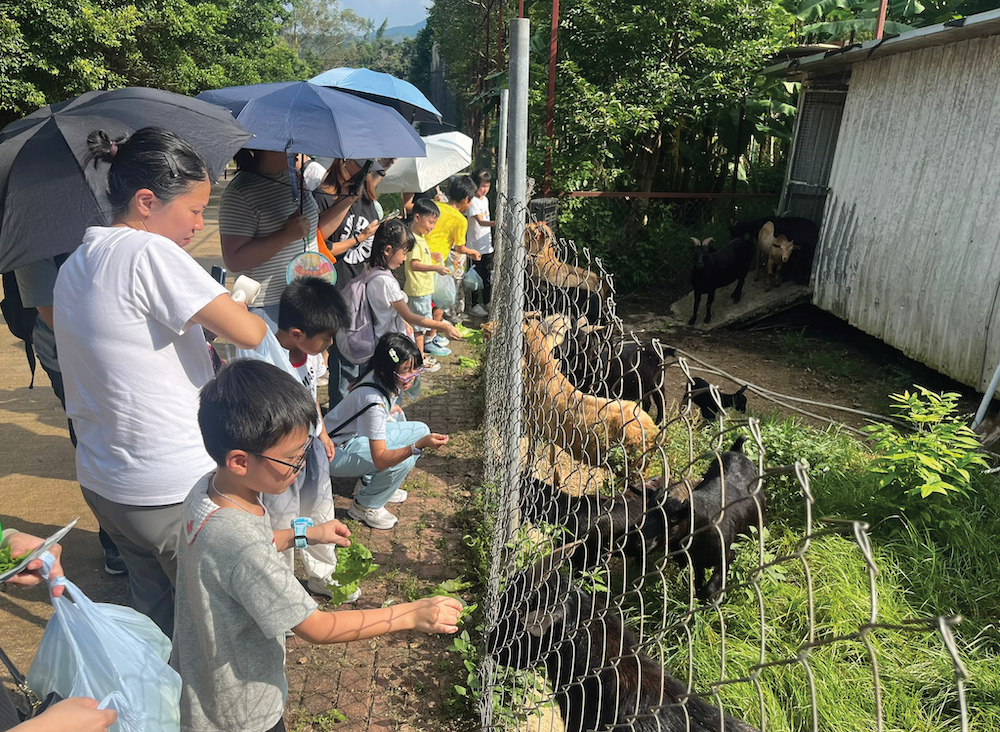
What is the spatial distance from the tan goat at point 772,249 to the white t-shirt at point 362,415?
6332 millimetres

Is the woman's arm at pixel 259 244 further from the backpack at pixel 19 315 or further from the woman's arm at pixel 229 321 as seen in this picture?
the woman's arm at pixel 229 321

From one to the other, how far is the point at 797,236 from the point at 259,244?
702 cm

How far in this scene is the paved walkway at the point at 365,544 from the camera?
2799 mm

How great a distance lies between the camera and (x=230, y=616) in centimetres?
170

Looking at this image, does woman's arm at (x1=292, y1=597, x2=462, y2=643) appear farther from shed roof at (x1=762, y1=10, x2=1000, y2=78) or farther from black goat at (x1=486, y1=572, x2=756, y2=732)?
shed roof at (x1=762, y1=10, x2=1000, y2=78)

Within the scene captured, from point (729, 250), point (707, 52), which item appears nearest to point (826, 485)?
point (729, 250)

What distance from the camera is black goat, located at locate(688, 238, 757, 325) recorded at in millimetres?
8336

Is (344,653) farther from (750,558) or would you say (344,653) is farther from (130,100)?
(130,100)

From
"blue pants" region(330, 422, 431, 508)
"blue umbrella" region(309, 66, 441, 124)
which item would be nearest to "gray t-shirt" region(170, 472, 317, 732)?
"blue pants" region(330, 422, 431, 508)

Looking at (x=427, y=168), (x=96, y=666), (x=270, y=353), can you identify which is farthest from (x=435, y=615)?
(x=427, y=168)

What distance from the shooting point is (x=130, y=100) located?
9.57 feet

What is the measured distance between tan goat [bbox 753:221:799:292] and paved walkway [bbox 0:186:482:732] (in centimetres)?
450

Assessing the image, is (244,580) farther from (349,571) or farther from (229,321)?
(349,571)

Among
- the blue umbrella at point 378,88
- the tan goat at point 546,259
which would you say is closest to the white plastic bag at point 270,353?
the tan goat at point 546,259
